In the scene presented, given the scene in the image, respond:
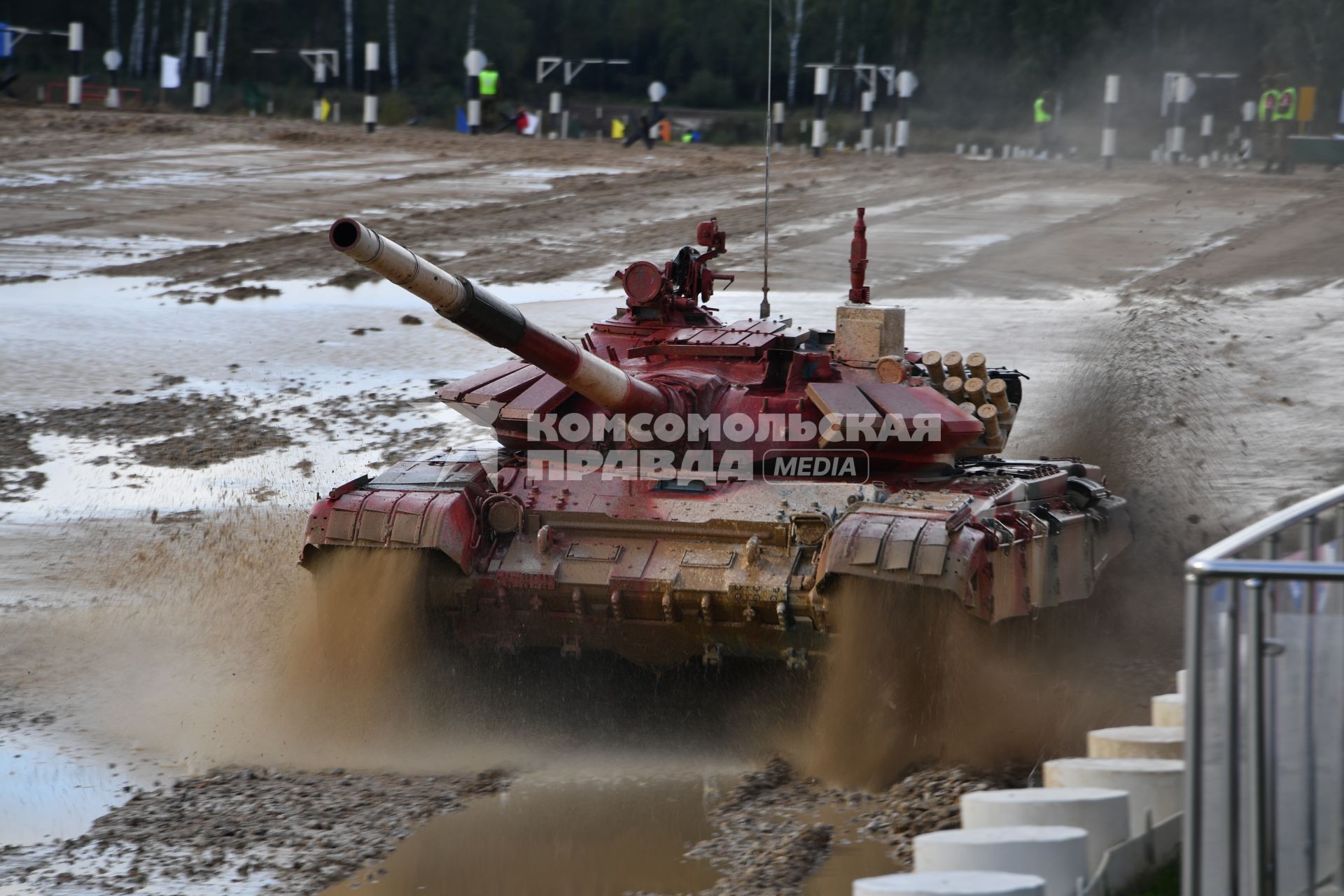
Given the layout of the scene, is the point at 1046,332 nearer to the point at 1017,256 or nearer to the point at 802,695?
the point at 1017,256

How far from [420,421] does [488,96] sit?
20.1m

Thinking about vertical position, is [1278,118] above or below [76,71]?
below

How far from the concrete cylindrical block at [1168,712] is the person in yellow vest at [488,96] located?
2905 centimetres

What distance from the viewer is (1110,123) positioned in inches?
1213

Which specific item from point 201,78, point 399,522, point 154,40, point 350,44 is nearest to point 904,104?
point 350,44

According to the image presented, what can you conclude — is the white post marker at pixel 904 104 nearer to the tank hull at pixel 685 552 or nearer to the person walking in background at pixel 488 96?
the person walking in background at pixel 488 96

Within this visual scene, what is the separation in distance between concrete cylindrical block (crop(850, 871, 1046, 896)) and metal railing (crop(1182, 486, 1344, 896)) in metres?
0.50

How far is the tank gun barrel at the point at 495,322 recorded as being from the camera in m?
7.75

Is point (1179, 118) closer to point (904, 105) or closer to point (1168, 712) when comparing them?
point (904, 105)

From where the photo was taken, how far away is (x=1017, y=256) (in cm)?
2272

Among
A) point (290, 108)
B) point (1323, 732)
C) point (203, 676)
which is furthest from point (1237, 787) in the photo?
point (290, 108)

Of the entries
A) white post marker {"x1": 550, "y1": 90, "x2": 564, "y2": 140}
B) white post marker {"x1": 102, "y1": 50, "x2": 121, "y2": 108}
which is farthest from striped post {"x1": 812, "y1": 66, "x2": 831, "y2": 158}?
white post marker {"x1": 102, "y1": 50, "x2": 121, "y2": 108}

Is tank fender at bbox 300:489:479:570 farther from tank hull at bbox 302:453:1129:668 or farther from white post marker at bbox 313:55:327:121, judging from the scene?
white post marker at bbox 313:55:327:121

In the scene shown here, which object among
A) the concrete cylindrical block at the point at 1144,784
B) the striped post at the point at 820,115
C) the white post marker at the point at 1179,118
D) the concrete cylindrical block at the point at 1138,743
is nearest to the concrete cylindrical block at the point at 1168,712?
the concrete cylindrical block at the point at 1138,743
